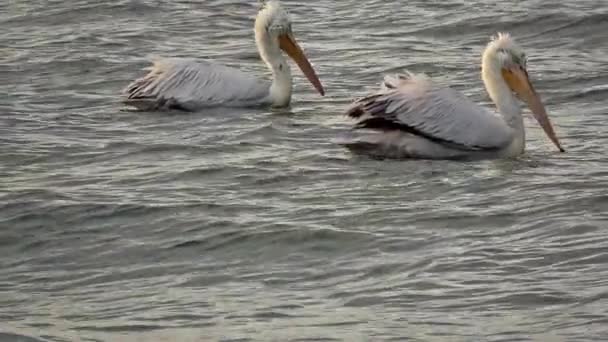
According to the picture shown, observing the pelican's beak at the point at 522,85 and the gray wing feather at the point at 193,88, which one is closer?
the pelican's beak at the point at 522,85

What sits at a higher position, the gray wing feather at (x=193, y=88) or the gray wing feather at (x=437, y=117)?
the gray wing feather at (x=437, y=117)

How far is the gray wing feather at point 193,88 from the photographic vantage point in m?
10.3

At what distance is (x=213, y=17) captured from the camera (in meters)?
13.8

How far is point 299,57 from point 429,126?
2.31 meters

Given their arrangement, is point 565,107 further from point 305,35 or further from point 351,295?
point 351,295

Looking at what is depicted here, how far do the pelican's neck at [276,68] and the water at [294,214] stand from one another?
123 mm

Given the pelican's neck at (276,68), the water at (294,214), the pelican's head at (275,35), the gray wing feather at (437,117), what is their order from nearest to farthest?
the water at (294,214) < the gray wing feather at (437,117) < the pelican's neck at (276,68) < the pelican's head at (275,35)

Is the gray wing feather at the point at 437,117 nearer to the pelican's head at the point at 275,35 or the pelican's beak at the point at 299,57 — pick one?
the pelican's beak at the point at 299,57

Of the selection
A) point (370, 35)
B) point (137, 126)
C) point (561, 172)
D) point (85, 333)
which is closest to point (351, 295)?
point (85, 333)

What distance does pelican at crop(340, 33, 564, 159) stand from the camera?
867 centimetres

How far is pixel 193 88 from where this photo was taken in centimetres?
1036

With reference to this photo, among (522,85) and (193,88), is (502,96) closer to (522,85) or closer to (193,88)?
(522,85)

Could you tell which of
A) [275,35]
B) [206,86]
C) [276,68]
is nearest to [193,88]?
[206,86]

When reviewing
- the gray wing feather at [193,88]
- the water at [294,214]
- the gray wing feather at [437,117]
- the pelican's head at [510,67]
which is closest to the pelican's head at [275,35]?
the water at [294,214]
